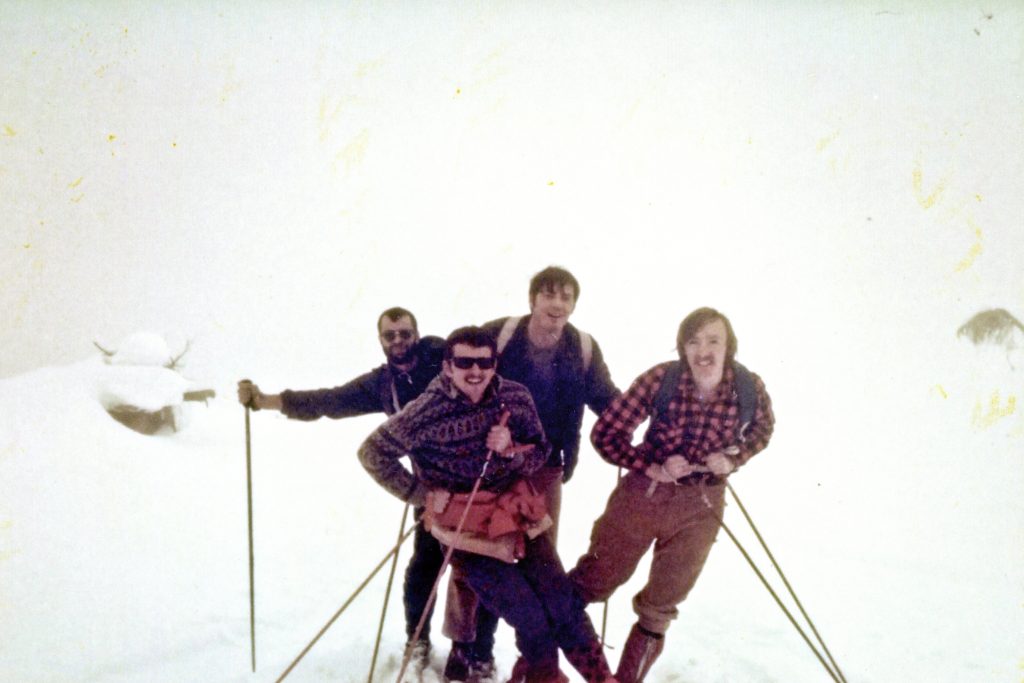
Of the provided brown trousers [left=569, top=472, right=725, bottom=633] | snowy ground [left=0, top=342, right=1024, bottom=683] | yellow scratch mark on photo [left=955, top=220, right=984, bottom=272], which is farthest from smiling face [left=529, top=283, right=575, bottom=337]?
yellow scratch mark on photo [left=955, top=220, right=984, bottom=272]

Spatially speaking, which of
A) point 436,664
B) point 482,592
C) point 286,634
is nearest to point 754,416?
point 482,592

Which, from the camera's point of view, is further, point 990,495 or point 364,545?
point 990,495

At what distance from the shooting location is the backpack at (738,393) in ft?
10.2

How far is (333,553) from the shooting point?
6012 mm

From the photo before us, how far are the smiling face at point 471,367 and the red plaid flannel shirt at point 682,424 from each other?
703 mm

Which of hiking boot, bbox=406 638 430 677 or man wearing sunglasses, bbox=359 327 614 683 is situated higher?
man wearing sunglasses, bbox=359 327 614 683

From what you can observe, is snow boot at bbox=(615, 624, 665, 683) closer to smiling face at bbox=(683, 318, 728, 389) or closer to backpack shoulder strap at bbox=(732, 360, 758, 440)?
backpack shoulder strap at bbox=(732, 360, 758, 440)

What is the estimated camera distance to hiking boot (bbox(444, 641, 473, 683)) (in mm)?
3512

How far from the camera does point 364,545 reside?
6293mm

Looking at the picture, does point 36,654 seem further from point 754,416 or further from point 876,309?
point 876,309

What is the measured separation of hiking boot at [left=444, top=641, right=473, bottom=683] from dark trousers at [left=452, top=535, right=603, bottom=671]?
0.73 meters

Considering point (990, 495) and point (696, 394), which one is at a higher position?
point (696, 394)

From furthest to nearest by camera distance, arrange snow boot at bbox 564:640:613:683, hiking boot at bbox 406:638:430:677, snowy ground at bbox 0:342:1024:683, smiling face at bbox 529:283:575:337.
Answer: snowy ground at bbox 0:342:1024:683 < hiking boot at bbox 406:638:430:677 < smiling face at bbox 529:283:575:337 < snow boot at bbox 564:640:613:683

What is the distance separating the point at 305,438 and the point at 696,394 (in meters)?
8.02
